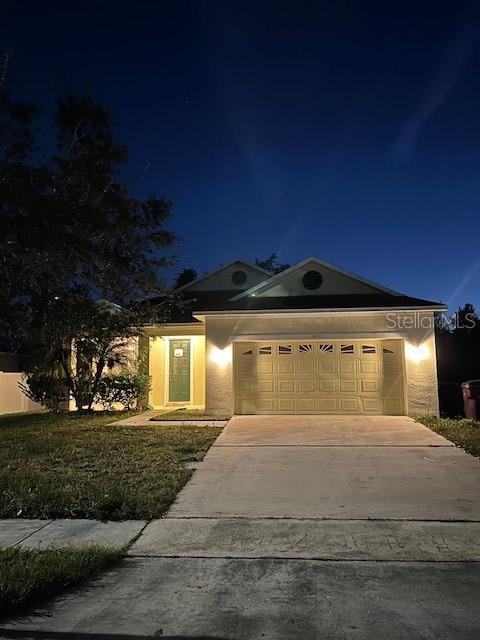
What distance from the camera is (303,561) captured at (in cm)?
407

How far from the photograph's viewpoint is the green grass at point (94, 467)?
218 inches

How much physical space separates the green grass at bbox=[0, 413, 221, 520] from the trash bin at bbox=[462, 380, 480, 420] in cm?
664

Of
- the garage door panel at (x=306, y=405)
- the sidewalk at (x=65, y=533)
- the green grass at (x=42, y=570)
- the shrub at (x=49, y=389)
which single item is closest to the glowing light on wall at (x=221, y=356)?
the garage door panel at (x=306, y=405)

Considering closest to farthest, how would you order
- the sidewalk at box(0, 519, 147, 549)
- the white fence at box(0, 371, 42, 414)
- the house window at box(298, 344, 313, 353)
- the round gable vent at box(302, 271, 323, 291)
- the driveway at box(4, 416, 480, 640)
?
the driveway at box(4, 416, 480, 640) → the sidewalk at box(0, 519, 147, 549) → the house window at box(298, 344, 313, 353) → the round gable vent at box(302, 271, 323, 291) → the white fence at box(0, 371, 42, 414)

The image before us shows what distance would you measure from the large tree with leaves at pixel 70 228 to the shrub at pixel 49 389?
5419mm

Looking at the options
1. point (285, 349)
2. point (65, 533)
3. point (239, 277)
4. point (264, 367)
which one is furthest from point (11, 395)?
point (65, 533)

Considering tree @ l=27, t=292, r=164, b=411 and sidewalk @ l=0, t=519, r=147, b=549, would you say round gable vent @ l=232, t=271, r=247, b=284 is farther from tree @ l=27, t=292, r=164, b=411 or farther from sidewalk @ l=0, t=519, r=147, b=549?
sidewalk @ l=0, t=519, r=147, b=549

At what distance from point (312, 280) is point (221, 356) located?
12.0ft

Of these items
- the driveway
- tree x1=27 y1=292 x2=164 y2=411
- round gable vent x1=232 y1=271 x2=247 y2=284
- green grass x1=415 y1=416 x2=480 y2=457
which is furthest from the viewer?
round gable vent x1=232 y1=271 x2=247 y2=284

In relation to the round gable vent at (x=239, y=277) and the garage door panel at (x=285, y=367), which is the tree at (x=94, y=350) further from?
the round gable vent at (x=239, y=277)

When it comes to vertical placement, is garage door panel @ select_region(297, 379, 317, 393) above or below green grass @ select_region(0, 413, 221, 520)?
above

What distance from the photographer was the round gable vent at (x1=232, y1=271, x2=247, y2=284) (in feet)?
64.2

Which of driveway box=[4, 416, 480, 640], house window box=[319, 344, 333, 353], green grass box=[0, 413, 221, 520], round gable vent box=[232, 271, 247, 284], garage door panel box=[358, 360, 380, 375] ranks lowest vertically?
driveway box=[4, 416, 480, 640]

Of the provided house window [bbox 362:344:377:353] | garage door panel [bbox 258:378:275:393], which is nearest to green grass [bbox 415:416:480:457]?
house window [bbox 362:344:377:353]
